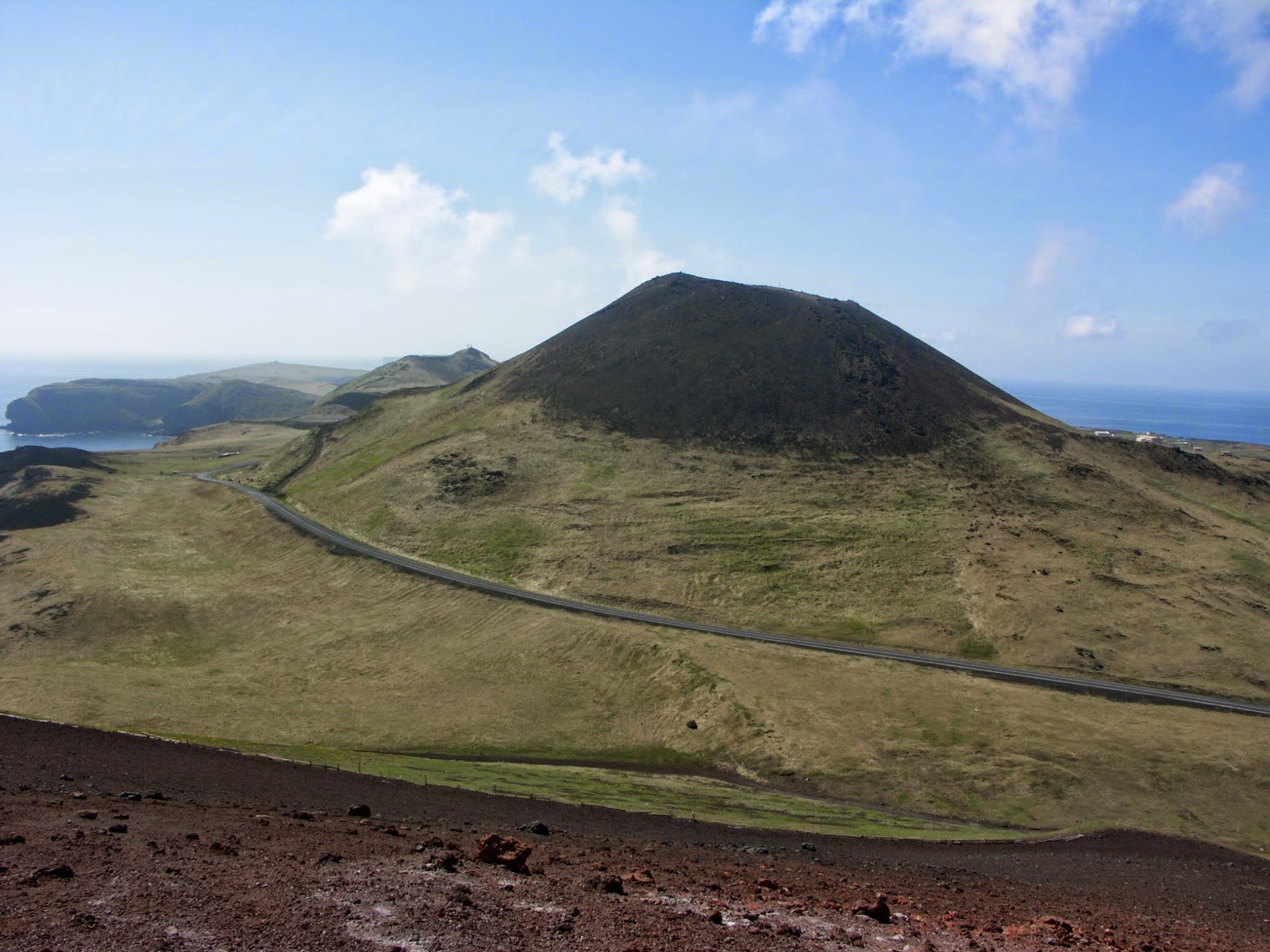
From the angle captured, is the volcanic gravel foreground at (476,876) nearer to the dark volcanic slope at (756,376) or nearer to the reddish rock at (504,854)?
the reddish rock at (504,854)

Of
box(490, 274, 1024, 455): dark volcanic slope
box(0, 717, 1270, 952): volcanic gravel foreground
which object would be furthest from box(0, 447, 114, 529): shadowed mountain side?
box(0, 717, 1270, 952): volcanic gravel foreground

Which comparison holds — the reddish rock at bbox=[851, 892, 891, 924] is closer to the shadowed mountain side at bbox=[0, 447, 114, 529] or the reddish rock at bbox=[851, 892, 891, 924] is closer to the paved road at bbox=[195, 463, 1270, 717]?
the paved road at bbox=[195, 463, 1270, 717]

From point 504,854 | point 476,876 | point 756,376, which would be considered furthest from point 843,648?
point 756,376

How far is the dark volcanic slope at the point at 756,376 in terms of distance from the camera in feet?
351

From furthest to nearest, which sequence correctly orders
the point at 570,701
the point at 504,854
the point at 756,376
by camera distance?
1. the point at 756,376
2. the point at 570,701
3. the point at 504,854

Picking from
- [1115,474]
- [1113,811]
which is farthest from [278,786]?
[1115,474]

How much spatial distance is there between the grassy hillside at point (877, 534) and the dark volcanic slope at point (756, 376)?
5.64 meters

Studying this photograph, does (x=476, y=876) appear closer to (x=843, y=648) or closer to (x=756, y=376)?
(x=843, y=648)

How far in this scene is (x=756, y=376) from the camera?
117750mm

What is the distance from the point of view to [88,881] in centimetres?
1672

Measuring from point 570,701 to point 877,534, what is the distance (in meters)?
41.7

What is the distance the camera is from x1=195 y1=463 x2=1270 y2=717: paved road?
52062 millimetres

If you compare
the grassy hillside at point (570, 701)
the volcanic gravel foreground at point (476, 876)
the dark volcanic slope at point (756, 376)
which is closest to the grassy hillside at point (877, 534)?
the dark volcanic slope at point (756, 376)

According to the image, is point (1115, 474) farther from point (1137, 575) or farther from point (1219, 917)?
point (1219, 917)
